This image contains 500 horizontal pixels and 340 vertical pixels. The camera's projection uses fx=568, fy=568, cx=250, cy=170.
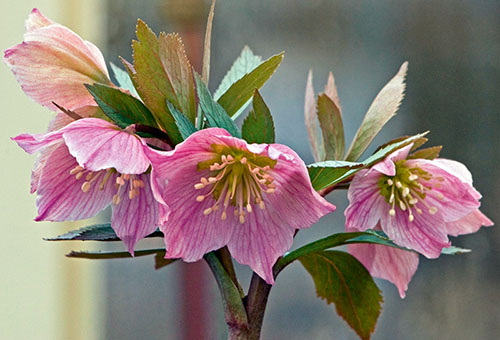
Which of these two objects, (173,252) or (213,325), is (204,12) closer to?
(213,325)

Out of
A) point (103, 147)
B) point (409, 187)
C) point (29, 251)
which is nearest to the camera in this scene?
point (103, 147)

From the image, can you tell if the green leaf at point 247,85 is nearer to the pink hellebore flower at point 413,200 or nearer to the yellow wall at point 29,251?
the pink hellebore flower at point 413,200

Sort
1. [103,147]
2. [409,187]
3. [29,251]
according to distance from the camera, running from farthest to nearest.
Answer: [29,251]
[409,187]
[103,147]

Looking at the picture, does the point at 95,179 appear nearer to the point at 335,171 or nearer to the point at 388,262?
the point at 335,171

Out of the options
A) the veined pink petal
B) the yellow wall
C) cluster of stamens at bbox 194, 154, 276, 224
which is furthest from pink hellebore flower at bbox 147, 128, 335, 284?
the yellow wall

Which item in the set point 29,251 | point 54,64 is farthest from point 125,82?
point 29,251

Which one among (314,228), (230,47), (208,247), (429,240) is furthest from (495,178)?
(208,247)

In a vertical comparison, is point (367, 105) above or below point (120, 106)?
above
